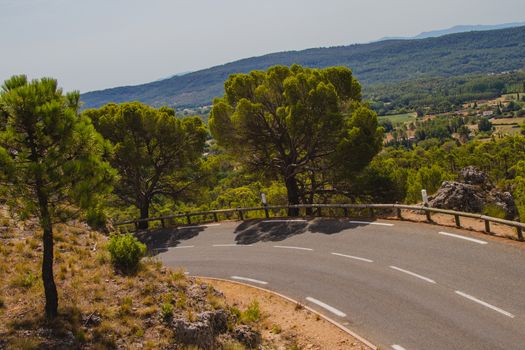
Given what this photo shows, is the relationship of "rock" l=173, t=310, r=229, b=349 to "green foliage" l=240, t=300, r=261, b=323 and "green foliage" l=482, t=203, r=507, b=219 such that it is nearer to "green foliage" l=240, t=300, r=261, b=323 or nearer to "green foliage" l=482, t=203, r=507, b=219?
"green foliage" l=240, t=300, r=261, b=323

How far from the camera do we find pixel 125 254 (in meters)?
12.9

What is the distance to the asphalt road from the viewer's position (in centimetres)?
1030

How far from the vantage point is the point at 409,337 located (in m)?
10.3

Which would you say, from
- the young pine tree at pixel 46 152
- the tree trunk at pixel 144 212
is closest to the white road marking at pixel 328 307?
the young pine tree at pixel 46 152

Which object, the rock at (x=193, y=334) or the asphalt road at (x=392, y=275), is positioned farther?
the asphalt road at (x=392, y=275)

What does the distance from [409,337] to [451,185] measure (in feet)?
35.3

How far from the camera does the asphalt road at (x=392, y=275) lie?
405 inches

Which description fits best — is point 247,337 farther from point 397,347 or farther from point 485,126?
point 485,126

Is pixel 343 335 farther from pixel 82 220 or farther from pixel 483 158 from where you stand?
pixel 483 158

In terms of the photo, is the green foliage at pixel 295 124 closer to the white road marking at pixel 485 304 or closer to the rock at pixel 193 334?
the white road marking at pixel 485 304

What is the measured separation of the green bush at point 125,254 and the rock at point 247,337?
3.83 meters

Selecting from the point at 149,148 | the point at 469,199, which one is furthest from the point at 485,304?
the point at 149,148

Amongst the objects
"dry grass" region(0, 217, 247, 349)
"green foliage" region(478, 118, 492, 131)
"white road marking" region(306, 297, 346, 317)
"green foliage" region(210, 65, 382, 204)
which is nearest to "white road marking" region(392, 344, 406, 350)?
"white road marking" region(306, 297, 346, 317)

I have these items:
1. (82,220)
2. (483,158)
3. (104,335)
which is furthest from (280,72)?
(483,158)
